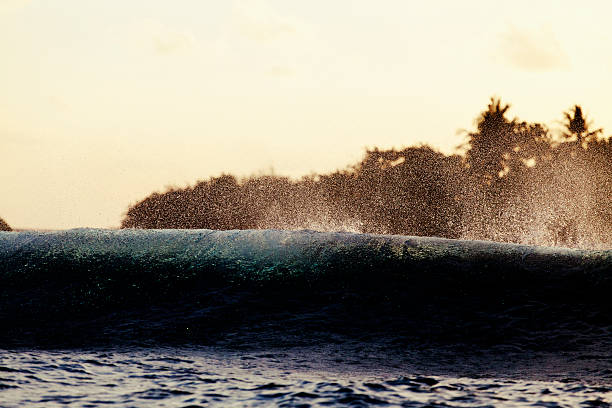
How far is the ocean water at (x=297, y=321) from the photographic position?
263 inches

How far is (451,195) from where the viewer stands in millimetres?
Result: 36312

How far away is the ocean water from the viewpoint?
6.68m

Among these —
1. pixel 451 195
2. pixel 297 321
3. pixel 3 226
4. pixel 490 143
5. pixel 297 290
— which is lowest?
pixel 297 321

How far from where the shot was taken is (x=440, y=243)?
41.8ft

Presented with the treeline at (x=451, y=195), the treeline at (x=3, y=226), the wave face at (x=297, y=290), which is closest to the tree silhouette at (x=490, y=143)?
the treeline at (x=451, y=195)

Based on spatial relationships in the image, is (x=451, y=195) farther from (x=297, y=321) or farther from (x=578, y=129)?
(x=297, y=321)

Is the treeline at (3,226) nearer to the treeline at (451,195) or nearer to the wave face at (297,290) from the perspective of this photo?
the treeline at (451,195)

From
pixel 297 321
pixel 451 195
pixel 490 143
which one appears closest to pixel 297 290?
pixel 297 321

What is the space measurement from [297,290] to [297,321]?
1.07 meters

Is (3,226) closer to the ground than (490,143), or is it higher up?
closer to the ground

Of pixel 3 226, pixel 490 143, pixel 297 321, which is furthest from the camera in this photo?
pixel 490 143

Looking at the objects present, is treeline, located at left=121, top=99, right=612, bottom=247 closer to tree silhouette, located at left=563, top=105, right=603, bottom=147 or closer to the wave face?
tree silhouette, located at left=563, top=105, right=603, bottom=147

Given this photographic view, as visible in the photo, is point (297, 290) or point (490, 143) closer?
point (297, 290)

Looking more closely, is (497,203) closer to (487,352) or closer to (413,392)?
(487,352)
